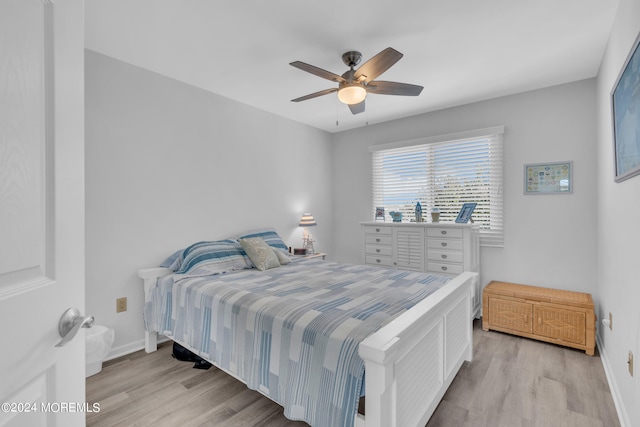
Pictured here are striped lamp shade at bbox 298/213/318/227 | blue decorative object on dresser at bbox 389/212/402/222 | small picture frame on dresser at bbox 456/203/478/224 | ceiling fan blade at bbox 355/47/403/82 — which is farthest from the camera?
striped lamp shade at bbox 298/213/318/227

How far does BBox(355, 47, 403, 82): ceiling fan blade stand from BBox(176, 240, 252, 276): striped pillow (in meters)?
2.01

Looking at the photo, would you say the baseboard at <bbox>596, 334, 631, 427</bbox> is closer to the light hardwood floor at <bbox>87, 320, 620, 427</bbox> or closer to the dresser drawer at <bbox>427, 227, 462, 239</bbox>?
the light hardwood floor at <bbox>87, 320, 620, 427</bbox>

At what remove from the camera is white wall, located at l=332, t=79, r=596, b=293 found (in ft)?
10.1

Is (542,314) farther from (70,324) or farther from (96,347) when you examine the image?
(96,347)

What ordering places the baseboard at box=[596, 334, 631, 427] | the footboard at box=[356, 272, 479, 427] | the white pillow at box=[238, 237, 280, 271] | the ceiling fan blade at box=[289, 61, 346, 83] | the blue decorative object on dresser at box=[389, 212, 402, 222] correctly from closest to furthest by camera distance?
the footboard at box=[356, 272, 479, 427] < the baseboard at box=[596, 334, 631, 427] < the ceiling fan blade at box=[289, 61, 346, 83] < the white pillow at box=[238, 237, 280, 271] < the blue decorative object on dresser at box=[389, 212, 402, 222]

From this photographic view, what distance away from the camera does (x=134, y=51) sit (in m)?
2.53

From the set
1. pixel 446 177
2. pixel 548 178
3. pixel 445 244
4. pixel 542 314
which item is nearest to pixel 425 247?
pixel 445 244

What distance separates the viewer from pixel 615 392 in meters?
2.00

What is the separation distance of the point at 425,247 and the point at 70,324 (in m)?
3.48

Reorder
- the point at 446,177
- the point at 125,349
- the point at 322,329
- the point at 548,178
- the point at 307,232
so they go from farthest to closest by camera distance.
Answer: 1. the point at 307,232
2. the point at 446,177
3. the point at 548,178
4. the point at 125,349
5. the point at 322,329

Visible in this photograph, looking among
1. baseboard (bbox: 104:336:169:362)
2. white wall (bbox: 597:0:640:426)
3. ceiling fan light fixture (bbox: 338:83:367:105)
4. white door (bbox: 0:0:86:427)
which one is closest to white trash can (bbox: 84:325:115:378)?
baseboard (bbox: 104:336:169:362)

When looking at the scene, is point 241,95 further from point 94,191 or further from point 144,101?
point 94,191

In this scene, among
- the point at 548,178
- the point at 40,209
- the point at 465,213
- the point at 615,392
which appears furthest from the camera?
the point at 465,213

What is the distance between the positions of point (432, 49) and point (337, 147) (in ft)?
8.85
